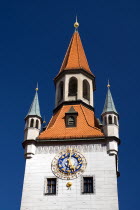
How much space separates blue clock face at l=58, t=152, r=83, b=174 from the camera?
31.0 m

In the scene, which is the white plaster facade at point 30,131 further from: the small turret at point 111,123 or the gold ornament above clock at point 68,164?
the small turret at point 111,123

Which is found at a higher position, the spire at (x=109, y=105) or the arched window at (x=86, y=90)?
the arched window at (x=86, y=90)

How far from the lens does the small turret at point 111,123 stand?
1255 inches

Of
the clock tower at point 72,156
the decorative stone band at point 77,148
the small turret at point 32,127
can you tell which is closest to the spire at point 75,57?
the clock tower at point 72,156

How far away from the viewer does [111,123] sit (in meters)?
33.4

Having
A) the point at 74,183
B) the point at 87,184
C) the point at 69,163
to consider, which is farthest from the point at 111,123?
the point at 74,183

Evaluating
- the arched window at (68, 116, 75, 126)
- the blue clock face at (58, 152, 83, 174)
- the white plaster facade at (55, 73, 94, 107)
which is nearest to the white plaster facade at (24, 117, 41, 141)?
the arched window at (68, 116, 75, 126)

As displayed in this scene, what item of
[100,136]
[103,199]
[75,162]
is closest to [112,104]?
[100,136]

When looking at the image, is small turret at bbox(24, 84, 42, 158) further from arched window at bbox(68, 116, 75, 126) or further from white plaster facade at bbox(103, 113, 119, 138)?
white plaster facade at bbox(103, 113, 119, 138)

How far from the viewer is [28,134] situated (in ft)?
109

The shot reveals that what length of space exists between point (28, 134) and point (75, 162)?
157 inches

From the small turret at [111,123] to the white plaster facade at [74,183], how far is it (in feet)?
1.80

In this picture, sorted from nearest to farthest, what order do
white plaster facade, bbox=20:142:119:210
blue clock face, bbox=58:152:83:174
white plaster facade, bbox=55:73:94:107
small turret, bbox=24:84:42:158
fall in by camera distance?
white plaster facade, bbox=20:142:119:210 → blue clock face, bbox=58:152:83:174 → small turret, bbox=24:84:42:158 → white plaster facade, bbox=55:73:94:107

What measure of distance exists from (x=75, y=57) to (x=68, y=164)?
12308mm
